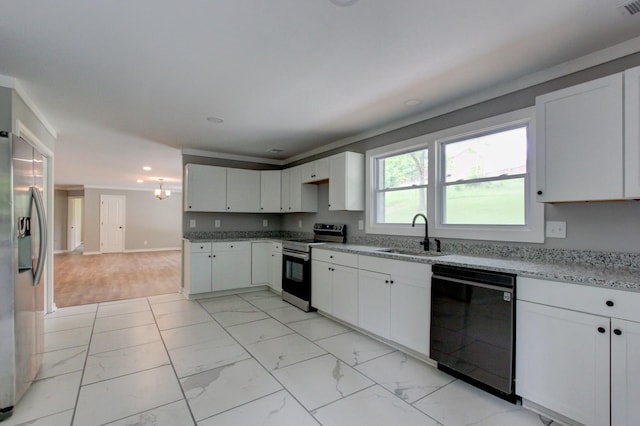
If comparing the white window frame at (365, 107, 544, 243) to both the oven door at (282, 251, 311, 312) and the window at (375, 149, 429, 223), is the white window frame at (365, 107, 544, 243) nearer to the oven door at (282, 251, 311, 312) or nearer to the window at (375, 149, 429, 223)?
the window at (375, 149, 429, 223)

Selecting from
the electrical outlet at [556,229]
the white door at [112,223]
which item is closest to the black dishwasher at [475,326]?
the electrical outlet at [556,229]

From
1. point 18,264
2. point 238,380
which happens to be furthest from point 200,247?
point 238,380

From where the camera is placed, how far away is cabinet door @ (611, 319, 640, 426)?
1.50m

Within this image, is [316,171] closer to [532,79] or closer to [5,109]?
[532,79]

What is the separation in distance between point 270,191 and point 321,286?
2228 millimetres

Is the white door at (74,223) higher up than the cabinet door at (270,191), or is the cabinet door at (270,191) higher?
the cabinet door at (270,191)

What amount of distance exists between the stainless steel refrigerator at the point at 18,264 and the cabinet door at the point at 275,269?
9.19 feet

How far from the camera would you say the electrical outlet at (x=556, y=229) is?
2213 millimetres

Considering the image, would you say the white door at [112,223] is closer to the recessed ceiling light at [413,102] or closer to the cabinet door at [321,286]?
the cabinet door at [321,286]

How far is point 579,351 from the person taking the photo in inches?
65.8

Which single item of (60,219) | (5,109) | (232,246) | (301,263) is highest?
(5,109)

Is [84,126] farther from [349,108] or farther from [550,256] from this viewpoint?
[550,256]

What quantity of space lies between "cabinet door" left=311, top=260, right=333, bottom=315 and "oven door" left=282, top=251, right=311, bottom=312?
78mm

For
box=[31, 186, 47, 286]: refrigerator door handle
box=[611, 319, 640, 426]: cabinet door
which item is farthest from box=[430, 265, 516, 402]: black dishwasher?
box=[31, 186, 47, 286]: refrigerator door handle
